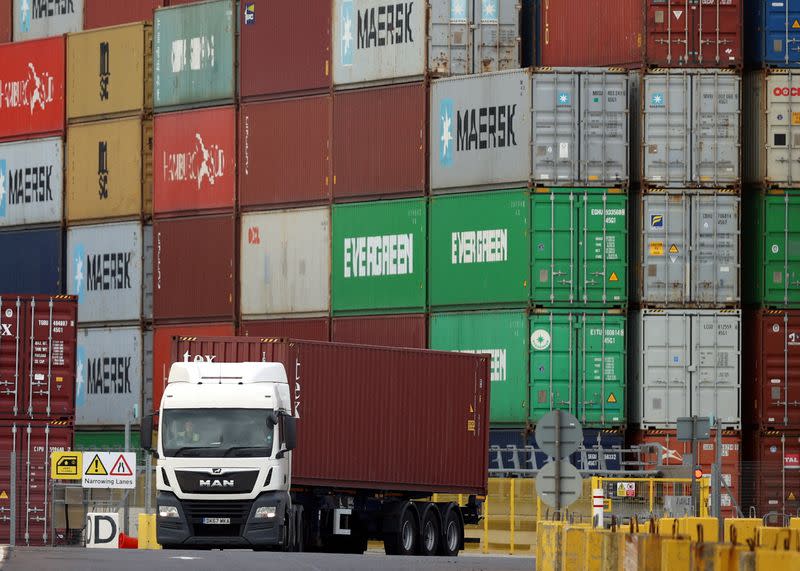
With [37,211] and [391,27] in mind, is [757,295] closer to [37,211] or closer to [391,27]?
[391,27]

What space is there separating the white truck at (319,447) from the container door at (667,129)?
9.10 metres

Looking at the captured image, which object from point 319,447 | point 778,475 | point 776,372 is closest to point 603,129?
point 776,372

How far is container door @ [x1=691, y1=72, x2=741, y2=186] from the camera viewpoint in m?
39.2

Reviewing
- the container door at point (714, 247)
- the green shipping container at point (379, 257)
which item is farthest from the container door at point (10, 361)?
the container door at point (714, 247)

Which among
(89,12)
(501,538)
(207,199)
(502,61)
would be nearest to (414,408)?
(501,538)

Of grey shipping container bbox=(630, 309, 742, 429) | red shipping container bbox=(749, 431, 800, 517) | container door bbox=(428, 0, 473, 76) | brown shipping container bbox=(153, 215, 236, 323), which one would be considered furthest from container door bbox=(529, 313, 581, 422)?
brown shipping container bbox=(153, 215, 236, 323)

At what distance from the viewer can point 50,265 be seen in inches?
1959

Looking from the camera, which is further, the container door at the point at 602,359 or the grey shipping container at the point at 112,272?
the grey shipping container at the point at 112,272

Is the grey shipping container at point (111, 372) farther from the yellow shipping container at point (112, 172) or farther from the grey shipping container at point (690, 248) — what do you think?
the grey shipping container at point (690, 248)

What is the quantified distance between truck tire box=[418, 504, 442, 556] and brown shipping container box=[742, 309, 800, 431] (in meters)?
10.9

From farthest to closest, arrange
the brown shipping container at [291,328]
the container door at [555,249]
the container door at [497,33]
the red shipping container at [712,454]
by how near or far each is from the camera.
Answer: the brown shipping container at [291,328], the container door at [497,33], the container door at [555,249], the red shipping container at [712,454]

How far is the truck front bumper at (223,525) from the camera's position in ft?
83.8

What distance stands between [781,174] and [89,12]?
21420 mm

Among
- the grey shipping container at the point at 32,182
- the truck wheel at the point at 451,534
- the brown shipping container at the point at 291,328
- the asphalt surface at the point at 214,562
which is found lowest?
the truck wheel at the point at 451,534
